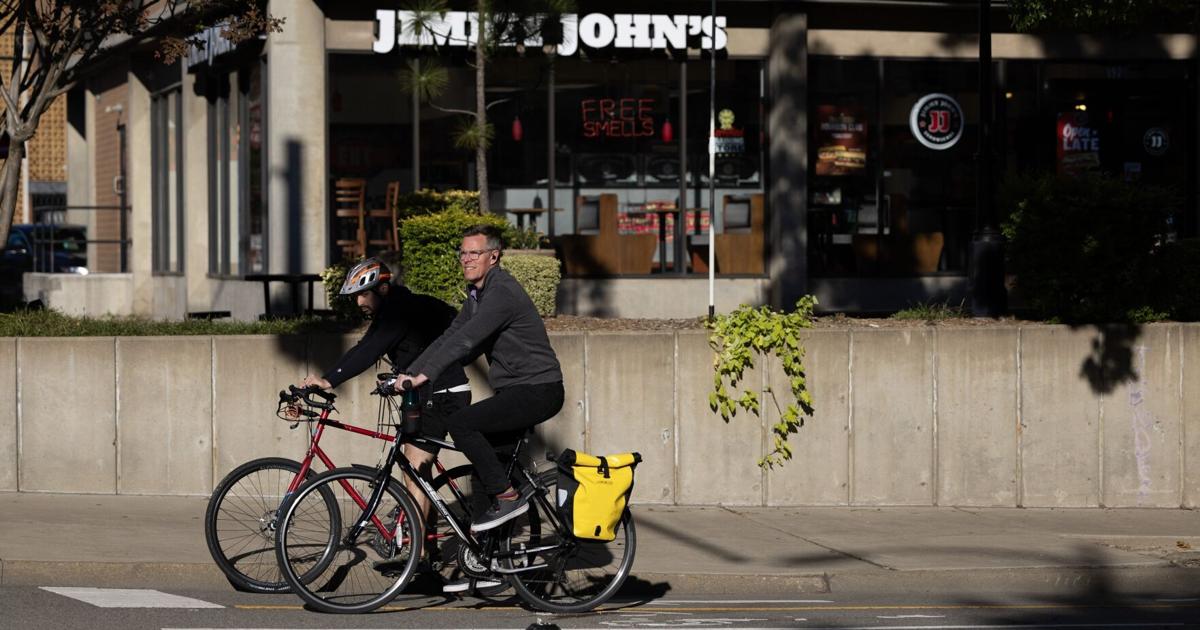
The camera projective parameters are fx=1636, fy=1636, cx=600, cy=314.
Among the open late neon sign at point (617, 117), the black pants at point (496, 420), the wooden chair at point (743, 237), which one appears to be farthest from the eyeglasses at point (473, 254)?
the wooden chair at point (743, 237)

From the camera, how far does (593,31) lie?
68.5 ft

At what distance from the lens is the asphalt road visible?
8125 mm

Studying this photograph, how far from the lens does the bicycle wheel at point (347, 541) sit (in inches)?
325

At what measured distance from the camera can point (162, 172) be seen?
27.1 metres

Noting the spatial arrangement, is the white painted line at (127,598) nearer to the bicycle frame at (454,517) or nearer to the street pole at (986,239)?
the bicycle frame at (454,517)

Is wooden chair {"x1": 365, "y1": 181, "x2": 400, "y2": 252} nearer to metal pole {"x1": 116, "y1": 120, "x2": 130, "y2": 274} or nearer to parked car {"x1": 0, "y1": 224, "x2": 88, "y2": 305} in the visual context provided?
metal pole {"x1": 116, "y1": 120, "x2": 130, "y2": 274}

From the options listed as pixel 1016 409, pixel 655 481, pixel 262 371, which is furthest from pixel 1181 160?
pixel 262 371

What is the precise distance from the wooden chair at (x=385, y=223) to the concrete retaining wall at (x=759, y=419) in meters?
8.25

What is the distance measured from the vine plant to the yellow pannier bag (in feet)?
13.5

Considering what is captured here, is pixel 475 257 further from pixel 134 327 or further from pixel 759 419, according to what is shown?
pixel 134 327

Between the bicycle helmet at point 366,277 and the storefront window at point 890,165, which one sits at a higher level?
the storefront window at point 890,165

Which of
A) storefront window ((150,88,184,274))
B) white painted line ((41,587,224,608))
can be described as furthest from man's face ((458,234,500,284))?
storefront window ((150,88,184,274))

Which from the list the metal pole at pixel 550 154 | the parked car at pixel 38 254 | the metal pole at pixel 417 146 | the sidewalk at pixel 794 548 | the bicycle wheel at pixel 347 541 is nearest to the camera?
the bicycle wheel at pixel 347 541

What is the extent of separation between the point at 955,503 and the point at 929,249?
32.9 ft
